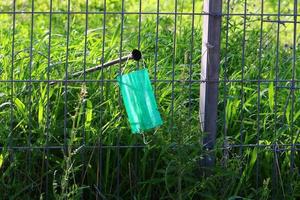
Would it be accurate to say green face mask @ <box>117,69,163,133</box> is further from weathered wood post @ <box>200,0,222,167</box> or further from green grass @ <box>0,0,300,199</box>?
weathered wood post @ <box>200,0,222,167</box>

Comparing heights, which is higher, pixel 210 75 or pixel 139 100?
pixel 210 75

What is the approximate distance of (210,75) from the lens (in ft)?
15.7

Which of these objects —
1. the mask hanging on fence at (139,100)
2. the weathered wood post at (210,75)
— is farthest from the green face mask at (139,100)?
the weathered wood post at (210,75)

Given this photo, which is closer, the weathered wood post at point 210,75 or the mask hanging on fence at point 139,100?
the mask hanging on fence at point 139,100

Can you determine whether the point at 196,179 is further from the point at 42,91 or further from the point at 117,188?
the point at 42,91

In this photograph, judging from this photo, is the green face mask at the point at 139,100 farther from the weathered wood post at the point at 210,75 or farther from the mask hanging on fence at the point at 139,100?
the weathered wood post at the point at 210,75

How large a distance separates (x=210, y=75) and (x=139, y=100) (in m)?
0.44

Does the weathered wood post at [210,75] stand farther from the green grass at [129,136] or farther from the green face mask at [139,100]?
the green face mask at [139,100]

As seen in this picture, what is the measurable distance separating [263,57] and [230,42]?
236 mm

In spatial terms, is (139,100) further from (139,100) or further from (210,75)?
(210,75)

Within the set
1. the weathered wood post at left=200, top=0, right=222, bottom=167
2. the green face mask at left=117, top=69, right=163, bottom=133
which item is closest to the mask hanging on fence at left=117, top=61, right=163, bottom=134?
the green face mask at left=117, top=69, right=163, bottom=133

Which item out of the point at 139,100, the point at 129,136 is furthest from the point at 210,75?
the point at 129,136

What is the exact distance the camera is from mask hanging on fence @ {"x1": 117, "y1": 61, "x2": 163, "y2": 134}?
15.1 ft

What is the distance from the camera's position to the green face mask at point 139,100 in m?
4.60
